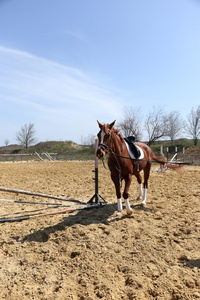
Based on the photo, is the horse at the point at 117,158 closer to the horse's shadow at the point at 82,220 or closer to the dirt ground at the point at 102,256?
the horse's shadow at the point at 82,220

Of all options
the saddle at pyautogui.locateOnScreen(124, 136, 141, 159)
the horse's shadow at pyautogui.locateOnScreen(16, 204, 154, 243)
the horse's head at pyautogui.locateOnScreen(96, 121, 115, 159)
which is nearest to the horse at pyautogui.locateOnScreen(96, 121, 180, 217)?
the horse's head at pyautogui.locateOnScreen(96, 121, 115, 159)

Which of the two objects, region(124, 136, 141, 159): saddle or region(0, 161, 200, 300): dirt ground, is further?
region(124, 136, 141, 159): saddle

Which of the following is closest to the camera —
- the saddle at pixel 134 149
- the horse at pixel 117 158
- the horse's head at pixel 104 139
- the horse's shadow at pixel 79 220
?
the horse's shadow at pixel 79 220

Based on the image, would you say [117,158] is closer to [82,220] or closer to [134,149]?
[134,149]

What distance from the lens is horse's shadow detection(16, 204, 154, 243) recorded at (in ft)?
12.0

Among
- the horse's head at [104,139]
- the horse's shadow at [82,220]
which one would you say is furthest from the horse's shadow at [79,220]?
the horse's head at [104,139]

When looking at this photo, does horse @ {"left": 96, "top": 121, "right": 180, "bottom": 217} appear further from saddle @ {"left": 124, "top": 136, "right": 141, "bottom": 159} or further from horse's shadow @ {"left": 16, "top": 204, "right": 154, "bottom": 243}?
horse's shadow @ {"left": 16, "top": 204, "right": 154, "bottom": 243}

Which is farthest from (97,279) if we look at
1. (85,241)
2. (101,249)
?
(85,241)

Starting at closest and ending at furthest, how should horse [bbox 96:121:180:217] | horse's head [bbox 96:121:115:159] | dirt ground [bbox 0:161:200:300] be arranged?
dirt ground [bbox 0:161:200:300]
horse's head [bbox 96:121:115:159]
horse [bbox 96:121:180:217]

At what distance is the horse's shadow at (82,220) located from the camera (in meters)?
3.66

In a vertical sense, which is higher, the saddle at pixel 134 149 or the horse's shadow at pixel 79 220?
the saddle at pixel 134 149

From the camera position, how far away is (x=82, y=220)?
14.7 ft

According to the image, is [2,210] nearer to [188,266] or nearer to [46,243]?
[46,243]

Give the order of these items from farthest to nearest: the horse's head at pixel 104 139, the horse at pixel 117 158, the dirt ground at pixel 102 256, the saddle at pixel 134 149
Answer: the saddle at pixel 134 149
the horse at pixel 117 158
the horse's head at pixel 104 139
the dirt ground at pixel 102 256
